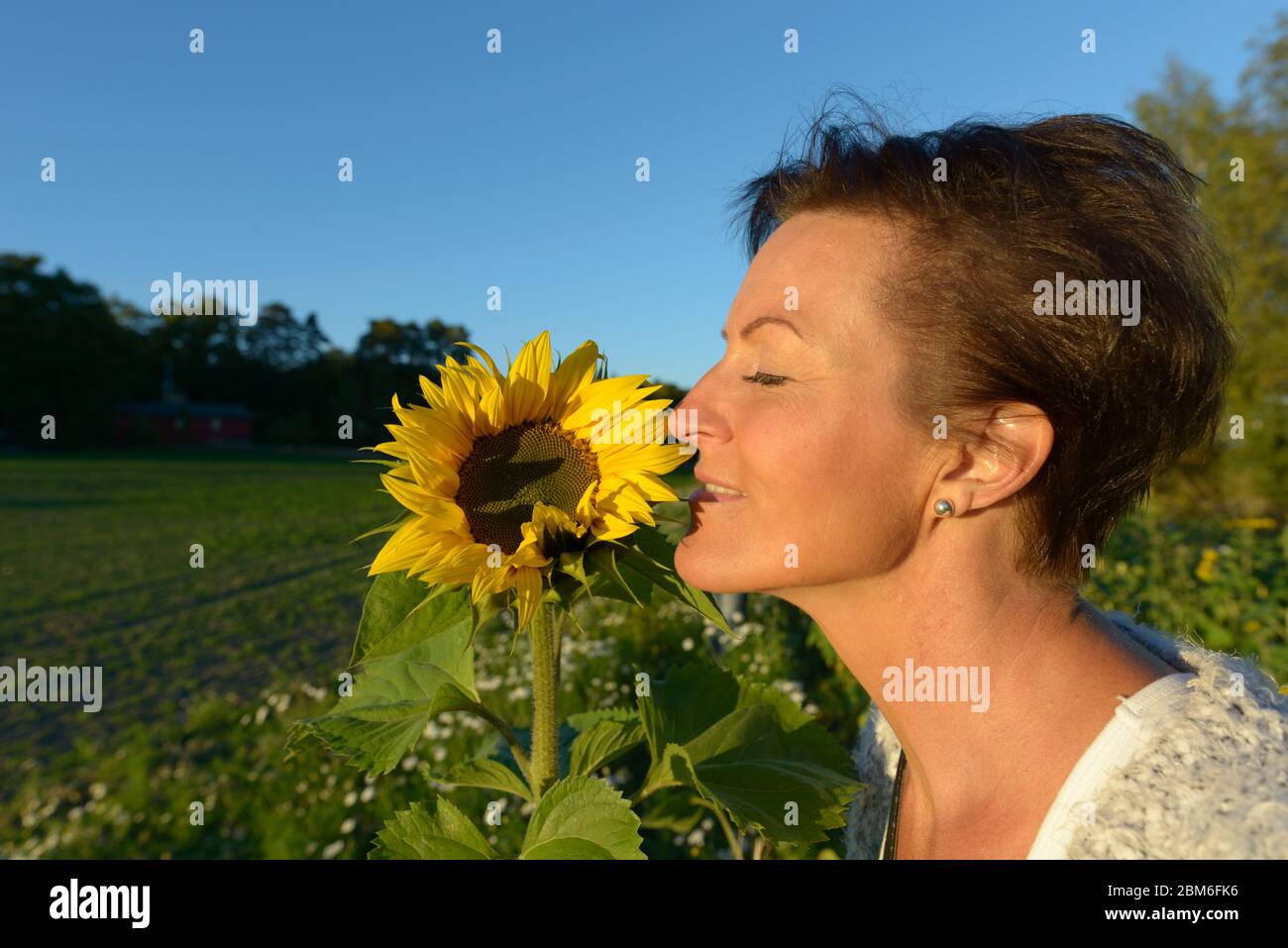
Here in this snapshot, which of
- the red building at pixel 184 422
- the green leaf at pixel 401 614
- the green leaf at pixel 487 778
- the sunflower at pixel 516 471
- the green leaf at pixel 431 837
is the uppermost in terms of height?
the red building at pixel 184 422

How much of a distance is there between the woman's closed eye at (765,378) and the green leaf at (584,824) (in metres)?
0.79

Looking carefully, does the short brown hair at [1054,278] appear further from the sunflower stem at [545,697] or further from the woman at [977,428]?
the sunflower stem at [545,697]

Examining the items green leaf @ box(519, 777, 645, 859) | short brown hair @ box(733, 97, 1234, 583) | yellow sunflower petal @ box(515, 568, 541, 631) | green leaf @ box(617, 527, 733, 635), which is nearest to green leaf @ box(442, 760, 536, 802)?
green leaf @ box(519, 777, 645, 859)

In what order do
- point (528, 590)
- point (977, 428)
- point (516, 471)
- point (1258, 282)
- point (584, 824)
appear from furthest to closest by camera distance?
1. point (1258, 282)
2. point (977, 428)
3. point (516, 471)
4. point (528, 590)
5. point (584, 824)

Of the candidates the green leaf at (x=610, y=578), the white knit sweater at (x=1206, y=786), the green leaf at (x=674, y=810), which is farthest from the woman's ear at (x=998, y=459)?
the green leaf at (x=674, y=810)

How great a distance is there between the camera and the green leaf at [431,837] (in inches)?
54.7

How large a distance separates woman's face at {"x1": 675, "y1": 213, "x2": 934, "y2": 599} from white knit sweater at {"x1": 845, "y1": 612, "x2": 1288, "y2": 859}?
0.53 m

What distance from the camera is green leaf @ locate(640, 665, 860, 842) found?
1.45m

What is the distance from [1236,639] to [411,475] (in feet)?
16.5

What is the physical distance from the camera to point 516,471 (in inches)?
59.3

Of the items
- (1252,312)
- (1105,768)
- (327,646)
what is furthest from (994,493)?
(1252,312)

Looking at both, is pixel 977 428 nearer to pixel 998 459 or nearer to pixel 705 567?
pixel 998 459

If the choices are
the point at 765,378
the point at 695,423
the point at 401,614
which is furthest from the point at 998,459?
the point at 401,614

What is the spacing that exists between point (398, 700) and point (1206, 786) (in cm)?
131
